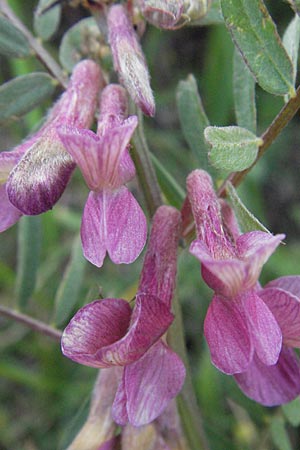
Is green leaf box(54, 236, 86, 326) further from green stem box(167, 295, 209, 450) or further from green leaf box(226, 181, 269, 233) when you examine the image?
green leaf box(226, 181, 269, 233)

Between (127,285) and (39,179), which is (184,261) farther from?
(39,179)

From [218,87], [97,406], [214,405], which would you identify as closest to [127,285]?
[214,405]

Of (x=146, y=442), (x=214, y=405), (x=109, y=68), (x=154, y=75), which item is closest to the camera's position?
(x=146, y=442)

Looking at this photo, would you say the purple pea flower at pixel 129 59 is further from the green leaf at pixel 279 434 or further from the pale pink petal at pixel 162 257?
the green leaf at pixel 279 434

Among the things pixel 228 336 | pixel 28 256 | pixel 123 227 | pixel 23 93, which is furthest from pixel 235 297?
pixel 28 256

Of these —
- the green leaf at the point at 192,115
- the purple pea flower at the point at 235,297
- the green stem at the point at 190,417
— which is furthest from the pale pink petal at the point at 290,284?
the green leaf at the point at 192,115

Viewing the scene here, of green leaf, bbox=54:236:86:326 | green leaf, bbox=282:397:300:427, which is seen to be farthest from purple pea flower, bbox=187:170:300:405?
green leaf, bbox=54:236:86:326
